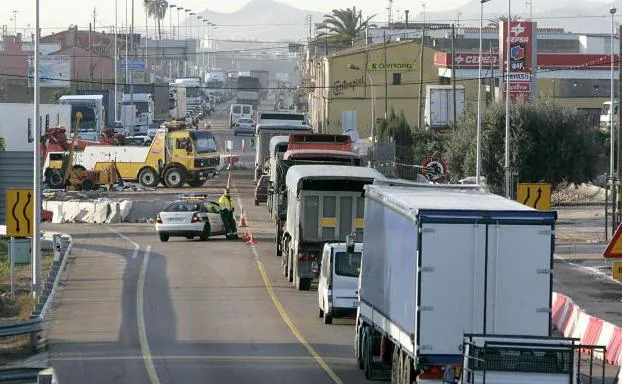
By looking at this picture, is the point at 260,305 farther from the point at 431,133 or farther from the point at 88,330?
the point at 431,133

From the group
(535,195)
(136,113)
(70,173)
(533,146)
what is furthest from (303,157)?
(136,113)

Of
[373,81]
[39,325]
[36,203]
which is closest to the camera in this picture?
[39,325]

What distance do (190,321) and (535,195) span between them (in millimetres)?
9293

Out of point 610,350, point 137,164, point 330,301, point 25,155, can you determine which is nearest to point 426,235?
point 610,350

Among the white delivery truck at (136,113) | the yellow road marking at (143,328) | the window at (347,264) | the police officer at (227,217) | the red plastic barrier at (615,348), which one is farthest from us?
the white delivery truck at (136,113)

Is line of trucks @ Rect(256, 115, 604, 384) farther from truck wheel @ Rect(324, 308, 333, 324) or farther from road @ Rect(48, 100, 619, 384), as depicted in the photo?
truck wheel @ Rect(324, 308, 333, 324)

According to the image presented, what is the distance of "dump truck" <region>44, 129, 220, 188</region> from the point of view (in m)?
68.6

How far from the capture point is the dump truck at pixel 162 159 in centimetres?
6862

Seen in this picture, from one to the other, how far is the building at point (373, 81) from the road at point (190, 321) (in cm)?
5510

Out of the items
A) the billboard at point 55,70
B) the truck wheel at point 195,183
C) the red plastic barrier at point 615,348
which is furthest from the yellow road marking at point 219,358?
the billboard at point 55,70

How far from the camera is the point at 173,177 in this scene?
7006 centimetres

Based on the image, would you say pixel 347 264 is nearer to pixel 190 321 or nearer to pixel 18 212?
pixel 190 321

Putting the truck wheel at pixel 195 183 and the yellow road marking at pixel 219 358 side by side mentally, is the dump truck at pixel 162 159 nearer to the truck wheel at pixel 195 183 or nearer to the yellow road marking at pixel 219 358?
the truck wheel at pixel 195 183

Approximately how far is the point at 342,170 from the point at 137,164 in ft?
124
